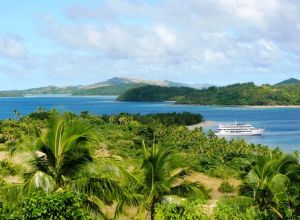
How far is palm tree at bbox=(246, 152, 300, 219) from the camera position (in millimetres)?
20875

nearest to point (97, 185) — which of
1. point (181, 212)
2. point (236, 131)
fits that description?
point (181, 212)

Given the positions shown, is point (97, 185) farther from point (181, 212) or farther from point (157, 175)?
point (157, 175)

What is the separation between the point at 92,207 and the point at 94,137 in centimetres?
246

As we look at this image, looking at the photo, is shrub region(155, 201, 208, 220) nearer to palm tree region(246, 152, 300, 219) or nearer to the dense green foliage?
palm tree region(246, 152, 300, 219)

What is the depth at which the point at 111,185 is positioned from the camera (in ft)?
51.4

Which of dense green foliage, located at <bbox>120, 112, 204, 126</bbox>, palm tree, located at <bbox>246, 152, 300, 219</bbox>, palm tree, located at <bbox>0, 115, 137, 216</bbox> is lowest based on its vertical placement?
dense green foliage, located at <bbox>120, 112, 204, 126</bbox>

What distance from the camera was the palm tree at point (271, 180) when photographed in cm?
2088

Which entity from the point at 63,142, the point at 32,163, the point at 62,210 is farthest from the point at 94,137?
the point at 62,210

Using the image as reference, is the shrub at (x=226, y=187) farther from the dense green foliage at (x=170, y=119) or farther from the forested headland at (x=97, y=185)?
the dense green foliage at (x=170, y=119)

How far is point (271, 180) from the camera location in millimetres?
22234

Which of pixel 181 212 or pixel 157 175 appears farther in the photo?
pixel 157 175

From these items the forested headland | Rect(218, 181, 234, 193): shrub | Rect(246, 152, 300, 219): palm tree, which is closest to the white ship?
Rect(218, 181, 234, 193): shrub

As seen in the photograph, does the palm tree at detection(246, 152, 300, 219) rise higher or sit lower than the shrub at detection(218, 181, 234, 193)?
higher

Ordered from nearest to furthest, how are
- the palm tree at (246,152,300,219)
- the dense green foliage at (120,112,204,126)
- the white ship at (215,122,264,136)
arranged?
the palm tree at (246,152,300,219) < the dense green foliage at (120,112,204,126) < the white ship at (215,122,264,136)
